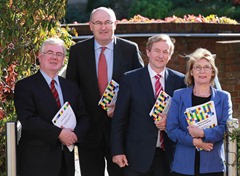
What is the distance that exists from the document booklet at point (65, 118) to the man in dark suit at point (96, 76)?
1.43ft

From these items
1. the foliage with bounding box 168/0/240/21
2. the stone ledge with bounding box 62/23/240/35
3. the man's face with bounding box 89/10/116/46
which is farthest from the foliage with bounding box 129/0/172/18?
the man's face with bounding box 89/10/116/46

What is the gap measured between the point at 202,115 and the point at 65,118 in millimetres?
1030

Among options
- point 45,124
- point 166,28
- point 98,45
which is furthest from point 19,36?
point 166,28

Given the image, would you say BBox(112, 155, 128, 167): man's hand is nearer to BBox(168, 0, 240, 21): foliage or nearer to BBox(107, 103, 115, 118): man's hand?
BBox(107, 103, 115, 118): man's hand

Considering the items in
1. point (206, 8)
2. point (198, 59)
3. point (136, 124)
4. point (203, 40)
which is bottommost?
point (136, 124)

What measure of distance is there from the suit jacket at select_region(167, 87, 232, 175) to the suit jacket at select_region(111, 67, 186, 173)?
0.57 ft

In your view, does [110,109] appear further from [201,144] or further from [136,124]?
[201,144]

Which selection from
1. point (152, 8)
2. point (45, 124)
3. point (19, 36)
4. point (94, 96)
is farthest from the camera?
point (152, 8)

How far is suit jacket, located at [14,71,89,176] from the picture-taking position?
17.4ft

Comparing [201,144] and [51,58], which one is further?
[51,58]

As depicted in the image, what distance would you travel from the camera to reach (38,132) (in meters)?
5.27

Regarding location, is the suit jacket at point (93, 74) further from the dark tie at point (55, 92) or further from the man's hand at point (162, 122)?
the man's hand at point (162, 122)

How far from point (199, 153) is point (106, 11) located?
139 centimetres

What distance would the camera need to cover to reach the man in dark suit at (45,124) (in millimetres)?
5305
